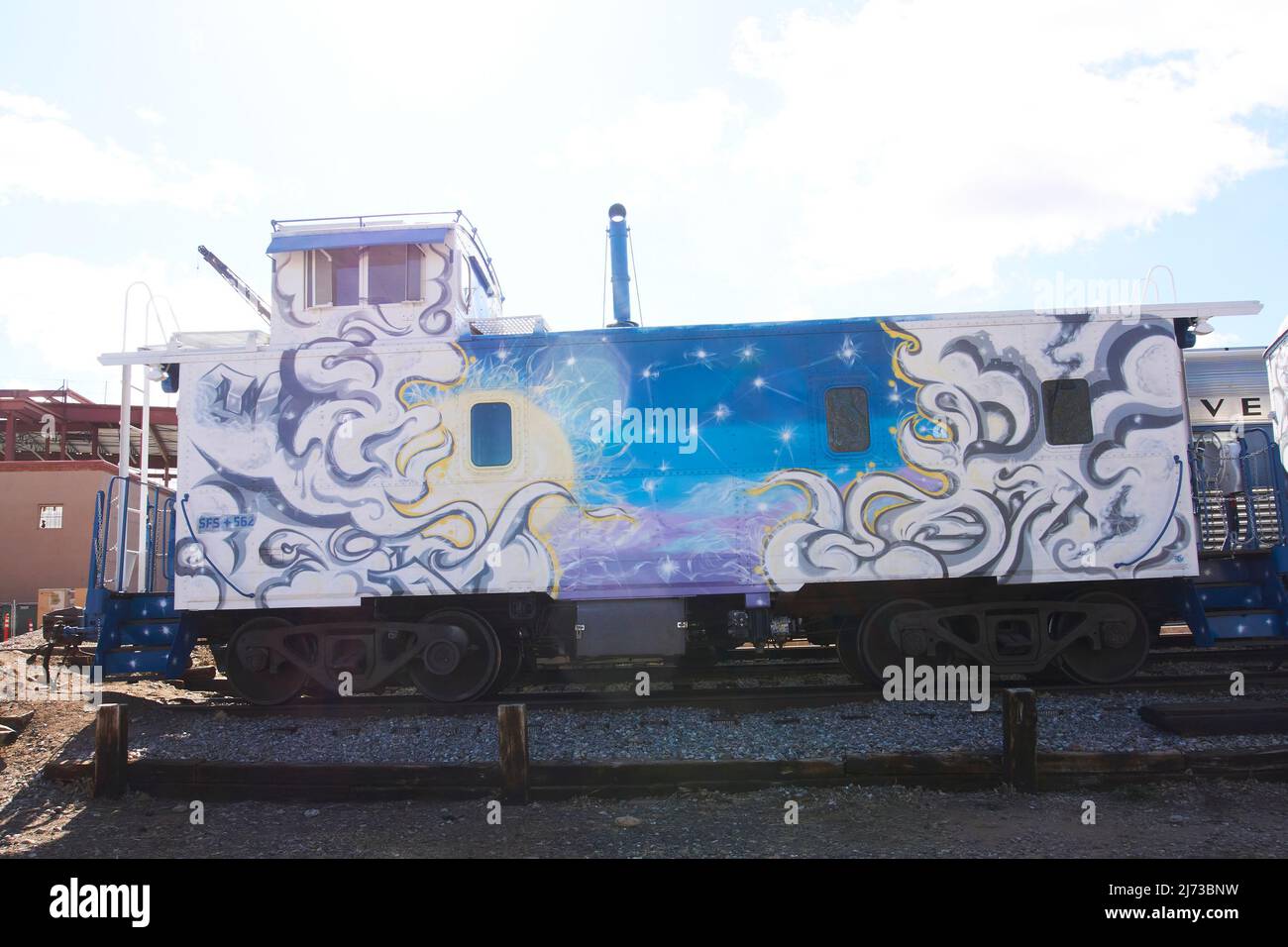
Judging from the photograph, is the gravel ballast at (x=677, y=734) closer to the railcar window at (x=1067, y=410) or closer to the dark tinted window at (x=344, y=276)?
the railcar window at (x=1067, y=410)

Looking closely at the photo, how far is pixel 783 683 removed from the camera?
1011 centimetres

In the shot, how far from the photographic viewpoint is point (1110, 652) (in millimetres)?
9312

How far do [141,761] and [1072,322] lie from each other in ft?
30.3

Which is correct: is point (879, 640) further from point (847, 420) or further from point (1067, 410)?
point (1067, 410)

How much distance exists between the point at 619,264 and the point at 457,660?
585 cm

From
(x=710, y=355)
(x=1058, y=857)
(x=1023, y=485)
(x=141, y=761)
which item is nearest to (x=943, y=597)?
(x=1023, y=485)

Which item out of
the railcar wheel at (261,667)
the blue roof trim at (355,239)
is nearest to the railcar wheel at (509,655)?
the railcar wheel at (261,667)

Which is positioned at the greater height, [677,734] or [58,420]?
[58,420]

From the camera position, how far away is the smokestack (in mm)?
12070
